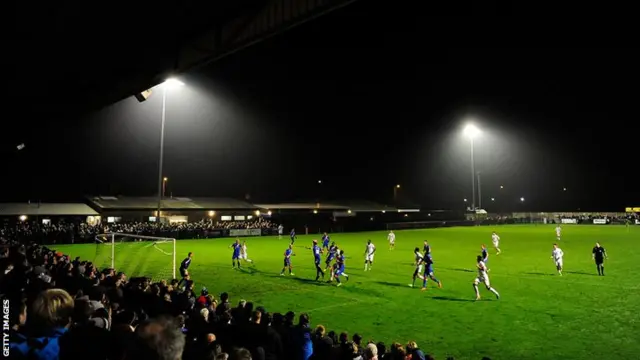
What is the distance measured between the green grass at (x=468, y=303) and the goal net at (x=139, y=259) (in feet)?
1.15

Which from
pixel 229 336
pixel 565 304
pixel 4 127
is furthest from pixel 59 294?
pixel 565 304

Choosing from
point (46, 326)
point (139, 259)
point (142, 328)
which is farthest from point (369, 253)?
point (142, 328)

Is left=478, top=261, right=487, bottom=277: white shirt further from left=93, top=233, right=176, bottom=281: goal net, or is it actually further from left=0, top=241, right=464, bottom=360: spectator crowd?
left=93, top=233, right=176, bottom=281: goal net

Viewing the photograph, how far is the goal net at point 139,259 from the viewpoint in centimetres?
2314

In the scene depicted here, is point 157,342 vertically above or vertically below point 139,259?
above

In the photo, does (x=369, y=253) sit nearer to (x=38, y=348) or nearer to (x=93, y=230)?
(x=38, y=348)

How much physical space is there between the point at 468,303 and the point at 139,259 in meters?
23.1

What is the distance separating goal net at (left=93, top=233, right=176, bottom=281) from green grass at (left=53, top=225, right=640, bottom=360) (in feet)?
1.15

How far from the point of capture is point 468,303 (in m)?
16.1

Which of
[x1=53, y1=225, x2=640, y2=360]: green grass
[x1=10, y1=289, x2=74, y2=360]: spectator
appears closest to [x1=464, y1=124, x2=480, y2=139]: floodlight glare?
[x1=53, y1=225, x2=640, y2=360]: green grass

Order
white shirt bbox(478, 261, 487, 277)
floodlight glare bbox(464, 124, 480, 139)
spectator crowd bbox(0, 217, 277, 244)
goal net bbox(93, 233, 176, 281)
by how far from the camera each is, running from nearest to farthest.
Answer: white shirt bbox(478, 261, 487, 277) < goal net bbox(93, 233, 176, 281) < spectator crowd bbox(0, 217, 277, 244) < floodlight glare bbox(464, 124, 480, 139)

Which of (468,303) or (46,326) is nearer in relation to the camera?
(46,326)

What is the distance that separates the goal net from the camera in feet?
75.9

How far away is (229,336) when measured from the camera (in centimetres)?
725
